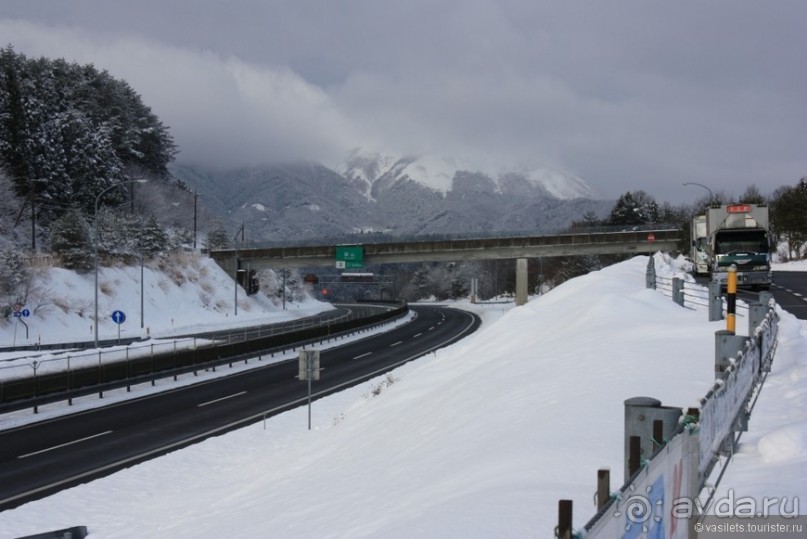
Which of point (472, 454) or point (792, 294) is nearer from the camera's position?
point (472, 454)

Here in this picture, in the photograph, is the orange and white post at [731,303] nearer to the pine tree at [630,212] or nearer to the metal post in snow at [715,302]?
the metal post in snow at [715,302]

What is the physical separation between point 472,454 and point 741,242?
26.3 m

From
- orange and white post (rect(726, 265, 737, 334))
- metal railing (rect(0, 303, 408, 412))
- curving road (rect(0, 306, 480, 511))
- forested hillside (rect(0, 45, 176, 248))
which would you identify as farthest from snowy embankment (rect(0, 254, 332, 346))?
orange and white post (rect(726, 265, 737, 334))

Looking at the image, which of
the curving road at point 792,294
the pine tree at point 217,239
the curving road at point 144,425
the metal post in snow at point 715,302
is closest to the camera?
the metal post in snow at point 715,302

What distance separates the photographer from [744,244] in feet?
106

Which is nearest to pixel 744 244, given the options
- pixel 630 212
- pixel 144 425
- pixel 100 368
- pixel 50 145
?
pixel 144 425

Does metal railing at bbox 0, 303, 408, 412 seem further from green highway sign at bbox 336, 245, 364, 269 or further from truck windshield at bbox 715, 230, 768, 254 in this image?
green highway sign at bbox 336, 245, 364, 269

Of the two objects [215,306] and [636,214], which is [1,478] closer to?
[215,306]

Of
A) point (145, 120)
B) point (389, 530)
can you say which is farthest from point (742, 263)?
point (145, 120)

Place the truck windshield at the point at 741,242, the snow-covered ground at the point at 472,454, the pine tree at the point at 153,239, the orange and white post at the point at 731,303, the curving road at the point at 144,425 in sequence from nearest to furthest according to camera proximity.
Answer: the snow-covered ground at the point at 472,454, the orange and white post at the point at 731,303, the curving road at the point at 144,425, the truck windshield at the point at 741,242, the pine tree at the point at 153,239

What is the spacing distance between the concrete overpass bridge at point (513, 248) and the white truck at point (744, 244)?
132 feet

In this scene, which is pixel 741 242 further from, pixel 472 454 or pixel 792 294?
pixel 472 454

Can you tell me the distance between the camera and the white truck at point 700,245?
132ft

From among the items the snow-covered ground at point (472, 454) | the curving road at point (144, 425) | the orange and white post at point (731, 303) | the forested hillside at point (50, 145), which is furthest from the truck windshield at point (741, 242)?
the forested hillside at point (50, 145)
